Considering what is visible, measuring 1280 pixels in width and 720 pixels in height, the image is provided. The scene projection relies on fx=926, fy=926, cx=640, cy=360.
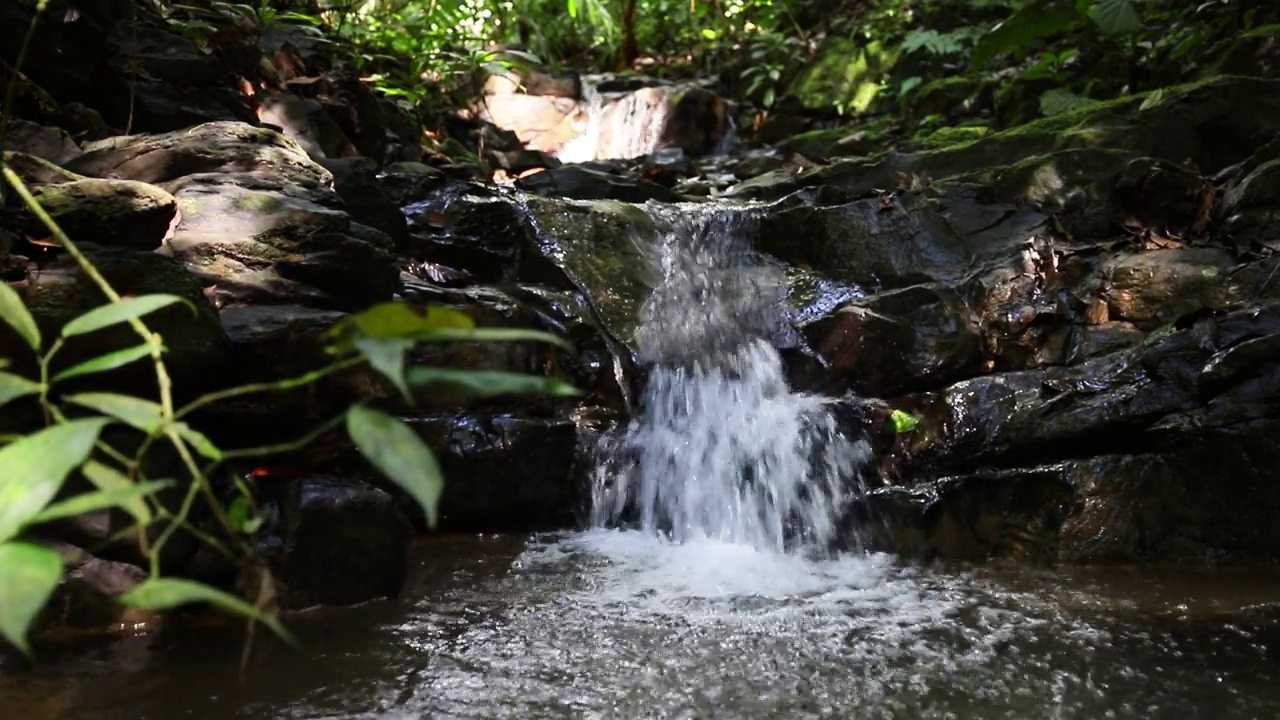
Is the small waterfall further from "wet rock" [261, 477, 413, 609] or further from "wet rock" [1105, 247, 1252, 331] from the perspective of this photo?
"wet rock" [1105, 247, 1252, 331]

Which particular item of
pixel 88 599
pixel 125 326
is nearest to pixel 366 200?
pixel 125 326

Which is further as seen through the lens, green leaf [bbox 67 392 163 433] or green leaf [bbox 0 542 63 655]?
green leaf [bbox 67 392 163 433]

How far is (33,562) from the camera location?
2.75ft

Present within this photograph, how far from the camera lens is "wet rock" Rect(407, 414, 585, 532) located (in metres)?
4.34

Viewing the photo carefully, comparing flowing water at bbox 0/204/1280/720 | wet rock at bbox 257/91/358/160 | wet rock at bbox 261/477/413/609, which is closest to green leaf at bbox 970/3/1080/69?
flowing water at bbox 0/204/1280/720

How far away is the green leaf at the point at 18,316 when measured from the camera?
114 cm

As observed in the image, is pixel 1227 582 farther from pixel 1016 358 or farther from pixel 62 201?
pixel 62 201

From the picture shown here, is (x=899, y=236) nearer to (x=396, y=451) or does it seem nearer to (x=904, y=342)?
(x=904, y=342)

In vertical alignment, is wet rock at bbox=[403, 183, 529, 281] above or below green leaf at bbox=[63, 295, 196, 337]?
above

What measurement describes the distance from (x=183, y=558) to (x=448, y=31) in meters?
8.53

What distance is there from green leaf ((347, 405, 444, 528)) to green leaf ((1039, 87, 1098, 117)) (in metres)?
8.05

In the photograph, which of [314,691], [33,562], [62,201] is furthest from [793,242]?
[33,562]

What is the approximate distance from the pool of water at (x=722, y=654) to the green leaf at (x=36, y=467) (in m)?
1.60

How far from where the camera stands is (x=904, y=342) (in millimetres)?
5363
